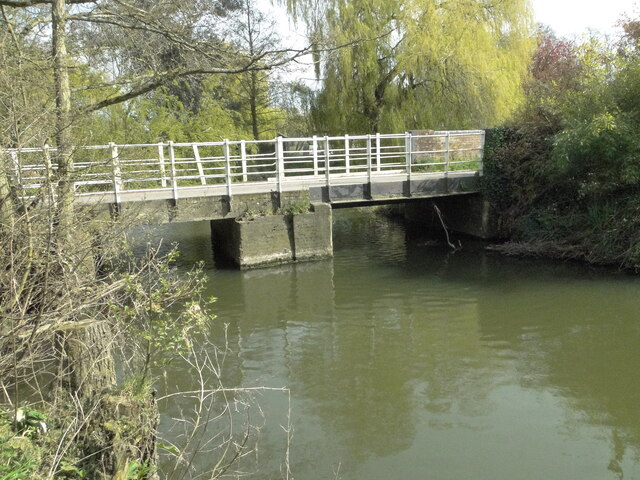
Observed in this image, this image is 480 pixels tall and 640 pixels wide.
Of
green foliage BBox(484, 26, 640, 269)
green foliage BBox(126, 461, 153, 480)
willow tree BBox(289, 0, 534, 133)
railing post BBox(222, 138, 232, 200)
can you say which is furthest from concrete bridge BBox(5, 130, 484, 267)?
green foliage BBox(126, 461, 153, 480)

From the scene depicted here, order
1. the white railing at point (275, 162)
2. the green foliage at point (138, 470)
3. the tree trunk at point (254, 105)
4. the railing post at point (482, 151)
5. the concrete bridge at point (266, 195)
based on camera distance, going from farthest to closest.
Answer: the tree trunk at point (254, 105) < the railing post at point (482, 151) < the concrete bridge at point (266, 195) < the white railing at point (275, 162) < the green foliage at point (138, 470)

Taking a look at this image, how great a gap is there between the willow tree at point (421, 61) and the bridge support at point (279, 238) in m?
7.03

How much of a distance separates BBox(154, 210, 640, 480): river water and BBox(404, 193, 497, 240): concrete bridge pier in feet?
9.89

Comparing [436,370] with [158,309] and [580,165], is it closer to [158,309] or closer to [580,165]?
[158,309]

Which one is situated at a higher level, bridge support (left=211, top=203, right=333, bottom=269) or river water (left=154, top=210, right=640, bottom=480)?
bridge support (left=211, top=203, right=333, bottom=269)

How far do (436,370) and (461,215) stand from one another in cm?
1016

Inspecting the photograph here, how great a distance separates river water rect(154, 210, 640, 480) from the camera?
5203 mm

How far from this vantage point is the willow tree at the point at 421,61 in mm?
18156

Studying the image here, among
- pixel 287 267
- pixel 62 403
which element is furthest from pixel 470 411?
pixel 287 267

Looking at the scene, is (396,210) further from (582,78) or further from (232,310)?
(232,310)

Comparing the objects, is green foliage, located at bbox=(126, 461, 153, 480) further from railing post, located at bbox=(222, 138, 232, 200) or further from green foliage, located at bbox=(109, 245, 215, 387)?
railing post, located at bbox=(222, 138, 232, 200)

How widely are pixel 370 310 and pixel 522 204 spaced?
6.92 m

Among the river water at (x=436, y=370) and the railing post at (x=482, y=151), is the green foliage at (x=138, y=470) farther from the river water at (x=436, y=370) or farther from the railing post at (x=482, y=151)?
the railing post at (x=482, y=151)

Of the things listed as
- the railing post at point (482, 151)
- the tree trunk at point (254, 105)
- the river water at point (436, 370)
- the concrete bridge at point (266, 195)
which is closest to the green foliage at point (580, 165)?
the railing post at point (482, 151)
